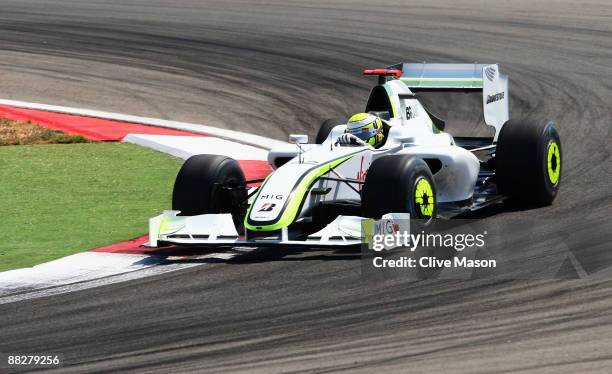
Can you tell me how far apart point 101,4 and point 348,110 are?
13388mm

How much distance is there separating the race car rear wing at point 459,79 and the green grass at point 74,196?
10.8 feet

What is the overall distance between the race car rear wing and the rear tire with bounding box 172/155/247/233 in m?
3.07

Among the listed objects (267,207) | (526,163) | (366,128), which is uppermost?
(366,128)

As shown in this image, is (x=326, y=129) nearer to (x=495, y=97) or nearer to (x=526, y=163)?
(x=495, y=97)

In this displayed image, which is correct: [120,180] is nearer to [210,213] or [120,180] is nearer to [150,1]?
[210,213]

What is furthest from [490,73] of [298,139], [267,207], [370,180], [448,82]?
[267,207]

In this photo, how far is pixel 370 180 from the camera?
11820 mm

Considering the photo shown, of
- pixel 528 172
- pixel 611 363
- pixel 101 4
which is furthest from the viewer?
pixel 101 4

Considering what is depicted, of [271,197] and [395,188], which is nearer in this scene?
[395,188]

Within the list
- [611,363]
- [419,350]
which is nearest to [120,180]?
[419,350]

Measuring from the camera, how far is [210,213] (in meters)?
12.6

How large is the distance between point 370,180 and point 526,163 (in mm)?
2532

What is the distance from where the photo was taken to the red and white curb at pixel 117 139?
444 inches

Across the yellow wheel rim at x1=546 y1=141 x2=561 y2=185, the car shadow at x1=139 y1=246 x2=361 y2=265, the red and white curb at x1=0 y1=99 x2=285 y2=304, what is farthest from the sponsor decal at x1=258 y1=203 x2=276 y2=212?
the yellow wheel rim at x1=546 y1=141 x2=561 y2=185
